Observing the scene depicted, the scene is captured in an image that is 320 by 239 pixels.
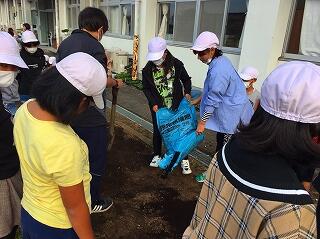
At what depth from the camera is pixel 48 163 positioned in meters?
1.24

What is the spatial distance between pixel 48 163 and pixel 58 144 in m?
0.09

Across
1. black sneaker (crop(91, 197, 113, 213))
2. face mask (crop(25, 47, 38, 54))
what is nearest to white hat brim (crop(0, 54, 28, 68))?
black sneaker (crop(91, 197, 113, 213))

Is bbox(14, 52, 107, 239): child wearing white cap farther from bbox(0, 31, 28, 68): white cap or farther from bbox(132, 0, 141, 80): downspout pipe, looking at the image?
bbox(132, 0, 141, 80): downspout pipe

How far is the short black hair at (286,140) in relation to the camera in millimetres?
937

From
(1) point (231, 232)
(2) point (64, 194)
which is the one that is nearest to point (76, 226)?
(2) point (64, 194)

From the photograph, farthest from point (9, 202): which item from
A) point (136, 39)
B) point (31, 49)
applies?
point (136, 39)

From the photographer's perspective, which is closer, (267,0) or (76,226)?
(76,226)

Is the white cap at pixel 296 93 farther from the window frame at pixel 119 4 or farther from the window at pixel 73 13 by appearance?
the window at pixel 73 13

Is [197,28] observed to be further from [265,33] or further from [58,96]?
[58,96]

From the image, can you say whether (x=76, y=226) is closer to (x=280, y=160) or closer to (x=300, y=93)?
(x=280, y=160)

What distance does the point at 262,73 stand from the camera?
546 cm

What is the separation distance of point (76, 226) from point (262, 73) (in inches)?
193

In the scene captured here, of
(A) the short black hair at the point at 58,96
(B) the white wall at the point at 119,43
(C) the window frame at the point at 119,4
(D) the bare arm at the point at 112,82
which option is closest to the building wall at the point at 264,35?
(D) the bare arm at the point at 112,82

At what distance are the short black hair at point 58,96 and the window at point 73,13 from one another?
48.7ft
